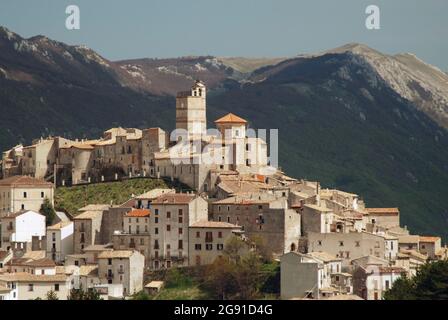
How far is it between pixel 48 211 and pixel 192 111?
13.4 metres

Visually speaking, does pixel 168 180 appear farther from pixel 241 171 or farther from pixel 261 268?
pixel 261 268

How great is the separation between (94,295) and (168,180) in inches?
721

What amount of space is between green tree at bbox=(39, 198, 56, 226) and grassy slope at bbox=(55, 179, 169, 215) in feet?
4.27

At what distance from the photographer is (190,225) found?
94.2m

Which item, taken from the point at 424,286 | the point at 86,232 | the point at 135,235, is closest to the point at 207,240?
the point at 135,235

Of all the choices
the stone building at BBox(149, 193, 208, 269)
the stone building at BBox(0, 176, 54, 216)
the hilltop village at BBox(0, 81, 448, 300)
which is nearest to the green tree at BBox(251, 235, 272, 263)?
the hilltop village at BBox(0, 81, 448, 300)

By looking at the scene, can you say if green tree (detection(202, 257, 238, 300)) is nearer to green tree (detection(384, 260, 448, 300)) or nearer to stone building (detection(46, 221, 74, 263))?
green tree (detection(384, 260, 448, 300))

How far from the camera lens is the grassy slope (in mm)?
106188

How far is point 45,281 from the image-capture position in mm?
91062

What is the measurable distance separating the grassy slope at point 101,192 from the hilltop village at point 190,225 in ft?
2.74

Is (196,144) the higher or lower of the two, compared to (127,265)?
higher

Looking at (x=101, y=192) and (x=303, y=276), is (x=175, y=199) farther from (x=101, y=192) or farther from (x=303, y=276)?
(x=101, y=192)

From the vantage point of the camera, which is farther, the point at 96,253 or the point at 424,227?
the point at 424,227
